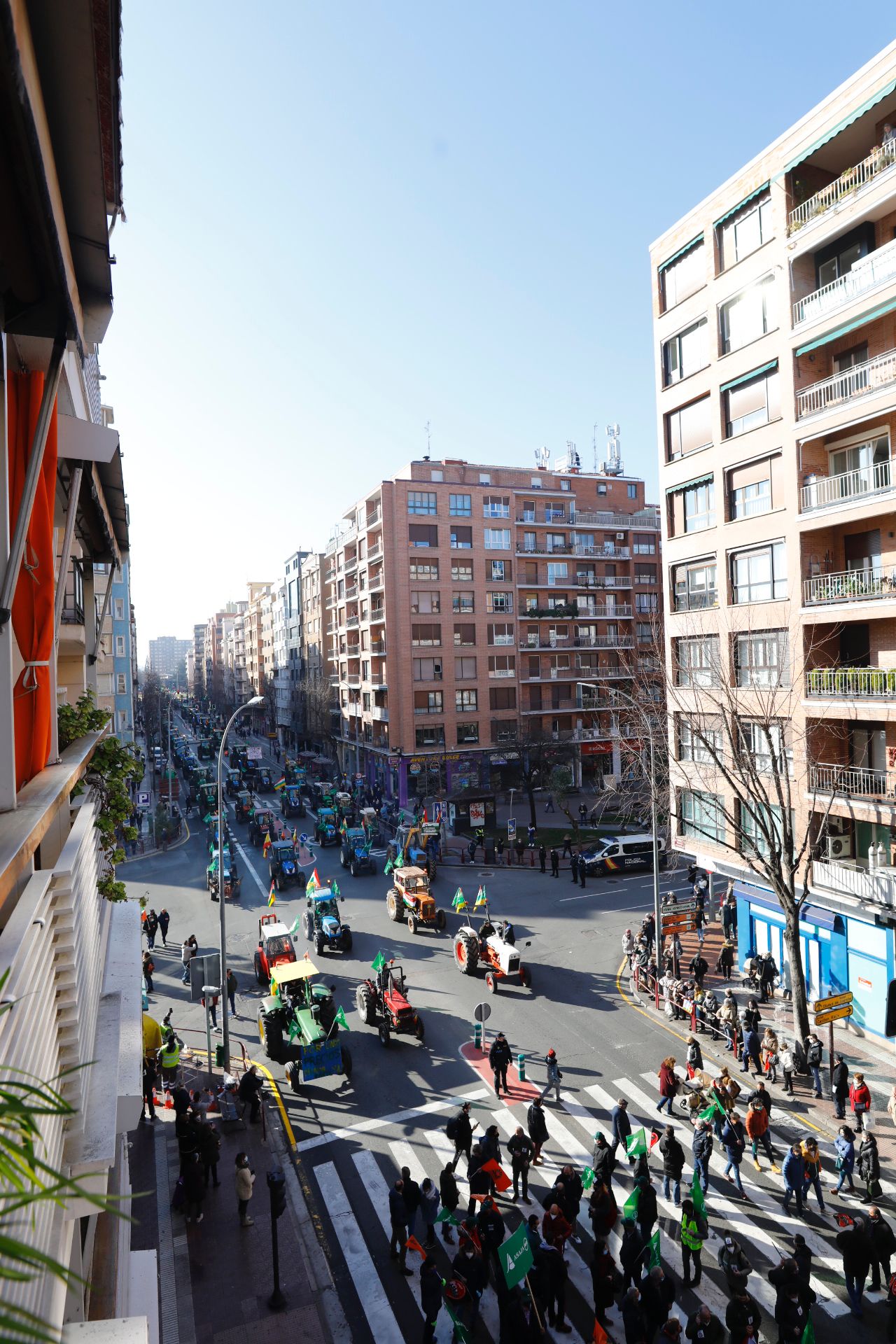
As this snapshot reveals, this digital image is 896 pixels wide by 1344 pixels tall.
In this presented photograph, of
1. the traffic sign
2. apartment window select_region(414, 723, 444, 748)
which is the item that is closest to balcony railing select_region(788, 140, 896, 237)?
the traffic sign

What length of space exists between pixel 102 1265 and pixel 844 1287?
32.7 feet

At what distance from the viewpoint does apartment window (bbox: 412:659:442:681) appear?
49.9m

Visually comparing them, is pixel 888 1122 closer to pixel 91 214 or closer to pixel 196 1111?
pixel 196 1111

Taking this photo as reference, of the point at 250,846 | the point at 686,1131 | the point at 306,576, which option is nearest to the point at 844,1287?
the point at 686,1131

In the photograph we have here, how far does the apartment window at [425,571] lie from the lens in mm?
50281

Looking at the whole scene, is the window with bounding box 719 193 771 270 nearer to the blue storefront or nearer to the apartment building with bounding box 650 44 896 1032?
the apartment building with bounding box 650 44 896 1032

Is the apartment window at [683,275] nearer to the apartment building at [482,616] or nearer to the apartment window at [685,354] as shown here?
the apartment window at [685,354]

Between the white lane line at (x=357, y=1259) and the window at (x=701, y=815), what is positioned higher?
the window at (x=701, y=815)

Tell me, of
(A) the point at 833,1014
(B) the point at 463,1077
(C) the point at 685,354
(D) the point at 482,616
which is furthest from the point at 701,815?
(D) the point at 482,616

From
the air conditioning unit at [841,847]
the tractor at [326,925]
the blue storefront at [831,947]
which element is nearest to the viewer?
the blue storefront at [831,947]

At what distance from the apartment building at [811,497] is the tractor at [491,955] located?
6059 millimetres

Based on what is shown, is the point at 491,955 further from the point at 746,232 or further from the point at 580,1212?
the point at 746,232

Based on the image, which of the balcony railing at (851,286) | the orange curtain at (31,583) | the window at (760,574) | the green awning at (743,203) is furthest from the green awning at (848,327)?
the orange curtain at (31,583)

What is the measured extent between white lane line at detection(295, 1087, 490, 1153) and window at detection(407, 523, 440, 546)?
1512 inches
